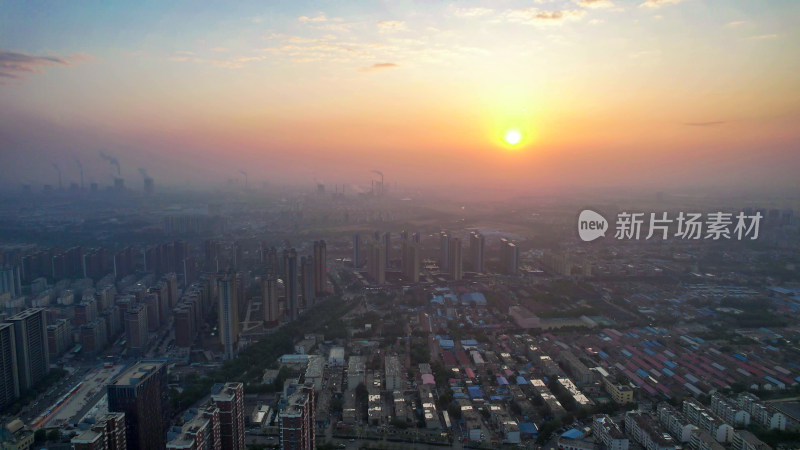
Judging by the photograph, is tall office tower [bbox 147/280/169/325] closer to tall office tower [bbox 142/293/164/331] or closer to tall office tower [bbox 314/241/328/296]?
tall office tower [bbox 142/293/164/331]

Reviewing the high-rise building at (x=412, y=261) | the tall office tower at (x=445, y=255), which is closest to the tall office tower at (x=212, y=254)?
the high-rise building at (x=412, y=261)

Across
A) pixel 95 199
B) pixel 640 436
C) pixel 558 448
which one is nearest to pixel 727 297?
pixel 640 436

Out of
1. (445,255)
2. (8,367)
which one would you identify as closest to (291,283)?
(8,367)

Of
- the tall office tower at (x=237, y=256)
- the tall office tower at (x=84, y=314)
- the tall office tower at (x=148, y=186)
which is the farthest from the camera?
the tall office tower at (x=148, y=186)

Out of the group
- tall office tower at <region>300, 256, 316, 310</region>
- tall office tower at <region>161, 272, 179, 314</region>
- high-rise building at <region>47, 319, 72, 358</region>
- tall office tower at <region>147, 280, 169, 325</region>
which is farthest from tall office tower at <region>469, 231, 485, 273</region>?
high-rise building at <region>47, 319, 72, 358</region>

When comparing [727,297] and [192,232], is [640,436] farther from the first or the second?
[192,232]

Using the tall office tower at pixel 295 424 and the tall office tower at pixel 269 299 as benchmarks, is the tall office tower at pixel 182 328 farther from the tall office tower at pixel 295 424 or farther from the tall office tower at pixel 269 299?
the tall office tower at pixel 295 424

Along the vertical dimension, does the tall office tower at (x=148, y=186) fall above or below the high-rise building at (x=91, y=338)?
above
